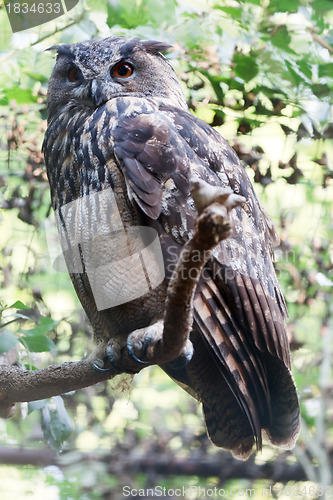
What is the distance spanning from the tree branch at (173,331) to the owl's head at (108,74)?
683 mm

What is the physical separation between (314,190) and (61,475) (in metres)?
1.92

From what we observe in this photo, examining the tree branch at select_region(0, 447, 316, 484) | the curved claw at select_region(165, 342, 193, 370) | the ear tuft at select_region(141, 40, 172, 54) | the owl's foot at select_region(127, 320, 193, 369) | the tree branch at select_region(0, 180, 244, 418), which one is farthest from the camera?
the tree branch at select_region(0, 447, 316, 484)

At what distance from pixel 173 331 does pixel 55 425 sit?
799 millimetres

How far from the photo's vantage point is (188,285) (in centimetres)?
97

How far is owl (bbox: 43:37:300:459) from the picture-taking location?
1435 millimetres

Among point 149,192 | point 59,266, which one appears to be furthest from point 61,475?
point 149,192

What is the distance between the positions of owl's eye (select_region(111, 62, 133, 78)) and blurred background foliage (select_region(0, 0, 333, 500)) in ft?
1.51

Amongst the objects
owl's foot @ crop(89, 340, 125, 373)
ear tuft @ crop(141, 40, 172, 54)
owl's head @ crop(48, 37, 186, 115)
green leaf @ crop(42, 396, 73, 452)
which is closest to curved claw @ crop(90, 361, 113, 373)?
owl's foot @ crop(89, 340, 125, 373)

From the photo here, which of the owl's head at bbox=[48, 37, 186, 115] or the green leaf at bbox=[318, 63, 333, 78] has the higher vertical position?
the owl's head at bbox=[48, 37, 186, 115]

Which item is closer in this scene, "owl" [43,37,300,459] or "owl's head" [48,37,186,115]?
"owl" [43,37,300,459]

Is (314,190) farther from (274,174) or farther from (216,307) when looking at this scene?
(216,307)

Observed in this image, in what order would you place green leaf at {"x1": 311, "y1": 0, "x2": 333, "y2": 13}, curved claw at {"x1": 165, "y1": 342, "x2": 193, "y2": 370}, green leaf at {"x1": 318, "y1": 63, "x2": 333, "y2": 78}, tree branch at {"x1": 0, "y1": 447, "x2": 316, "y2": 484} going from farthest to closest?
tree branch at {"x1": 0, "y1": 447, "x2": 316, "y2": 484} → green leaf at {"x1": 318, "y1": 63, "x2": 333, "y2": 78} → green leaf at {"x1": 311, "y1": 0, "x2": 333, "y2": 13} → curved claw at {"x1": 165, "y1": 342, "x2": 193, "y2": 370}

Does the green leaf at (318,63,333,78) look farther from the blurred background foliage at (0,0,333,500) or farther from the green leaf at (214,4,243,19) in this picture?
the green leaf at (214,4,243,19)

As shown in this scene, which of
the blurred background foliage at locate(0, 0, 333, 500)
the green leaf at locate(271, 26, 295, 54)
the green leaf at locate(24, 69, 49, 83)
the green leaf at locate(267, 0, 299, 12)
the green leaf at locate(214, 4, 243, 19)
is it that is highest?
the green leaf at locate(267, 0, 299, 12)
